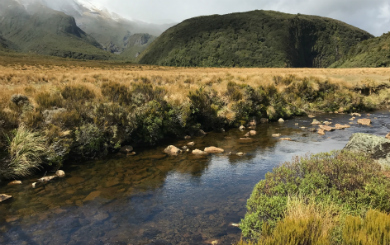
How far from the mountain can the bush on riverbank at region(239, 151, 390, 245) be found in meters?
155

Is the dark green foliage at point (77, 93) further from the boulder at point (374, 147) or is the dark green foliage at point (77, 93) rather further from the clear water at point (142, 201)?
the boulder at point (374, 147)

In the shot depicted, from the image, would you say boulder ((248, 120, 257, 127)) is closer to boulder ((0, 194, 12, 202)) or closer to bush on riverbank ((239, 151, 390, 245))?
bush on riverbank ((239, 151, 390, 245))

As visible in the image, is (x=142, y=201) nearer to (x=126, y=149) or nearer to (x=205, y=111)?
(x=126, y=149)

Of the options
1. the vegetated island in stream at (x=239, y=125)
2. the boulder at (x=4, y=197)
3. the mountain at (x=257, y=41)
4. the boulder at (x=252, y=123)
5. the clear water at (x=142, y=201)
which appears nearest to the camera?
the vegetated island in stream at (x=239, y=125)

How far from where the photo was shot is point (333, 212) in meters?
3.79

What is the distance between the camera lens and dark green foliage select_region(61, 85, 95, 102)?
10837 mm

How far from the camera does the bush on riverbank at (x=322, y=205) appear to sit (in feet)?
9.54

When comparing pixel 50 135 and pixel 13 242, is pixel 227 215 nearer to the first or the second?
pixel 13 242

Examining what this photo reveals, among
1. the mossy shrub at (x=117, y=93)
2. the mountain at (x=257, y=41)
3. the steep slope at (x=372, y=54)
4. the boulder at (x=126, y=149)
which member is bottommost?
the boulder at (x=126, y=149)

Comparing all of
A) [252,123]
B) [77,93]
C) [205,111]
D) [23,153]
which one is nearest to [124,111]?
[77,93]

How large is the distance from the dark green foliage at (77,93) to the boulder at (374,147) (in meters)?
10.8

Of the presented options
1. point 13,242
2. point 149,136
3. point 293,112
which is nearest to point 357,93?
point 293,112

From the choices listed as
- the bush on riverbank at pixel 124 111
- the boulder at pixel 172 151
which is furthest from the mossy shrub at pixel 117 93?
the boulder at pixel 172 151

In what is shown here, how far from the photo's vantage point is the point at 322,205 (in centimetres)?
382
